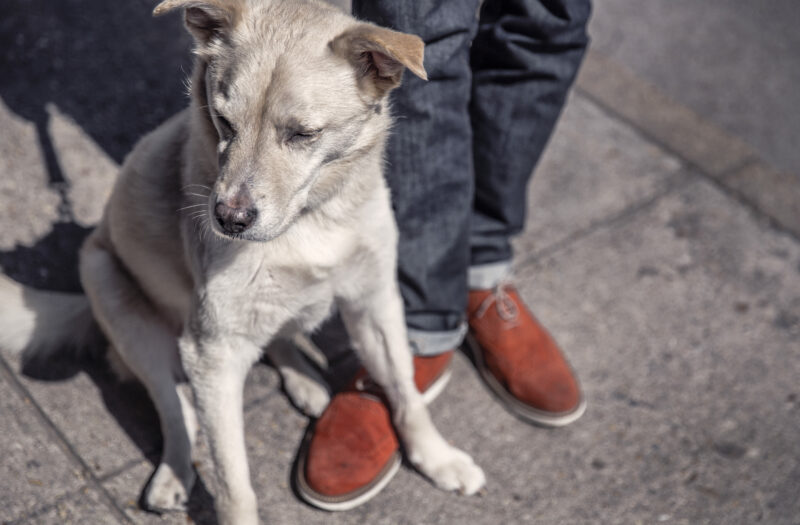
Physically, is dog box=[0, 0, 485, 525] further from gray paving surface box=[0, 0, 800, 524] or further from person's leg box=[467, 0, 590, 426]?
person's leg box=[467, 0, 590, 426]

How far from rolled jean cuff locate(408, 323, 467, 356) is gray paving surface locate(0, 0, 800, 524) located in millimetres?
201

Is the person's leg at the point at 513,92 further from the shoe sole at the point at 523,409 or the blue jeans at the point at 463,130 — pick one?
the shoe sole at the point at 523,409

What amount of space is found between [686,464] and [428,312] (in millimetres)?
1006

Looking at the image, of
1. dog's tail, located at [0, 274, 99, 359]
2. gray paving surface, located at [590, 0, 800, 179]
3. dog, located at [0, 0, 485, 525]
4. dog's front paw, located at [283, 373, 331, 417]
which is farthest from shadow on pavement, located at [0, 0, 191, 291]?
gray paving surface, located at [590, 0, 800, 179]

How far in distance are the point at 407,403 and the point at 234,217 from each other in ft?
3.38

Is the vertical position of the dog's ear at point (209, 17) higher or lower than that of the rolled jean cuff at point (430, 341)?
higher

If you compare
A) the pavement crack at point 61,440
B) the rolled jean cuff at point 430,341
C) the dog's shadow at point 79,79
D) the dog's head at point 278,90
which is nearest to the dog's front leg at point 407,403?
the rolled jean cuff at point 430,341

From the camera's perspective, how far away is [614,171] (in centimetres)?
355

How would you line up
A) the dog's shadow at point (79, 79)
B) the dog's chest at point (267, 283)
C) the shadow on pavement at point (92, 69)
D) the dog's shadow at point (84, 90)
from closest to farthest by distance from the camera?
the dog's chest at point (267, 283), the dog's shadow at point (84, 90), the dog's shadow at point (79, 79), the shadow on pavement at point (92, 69)

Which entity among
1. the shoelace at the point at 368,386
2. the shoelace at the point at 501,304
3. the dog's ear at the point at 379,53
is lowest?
the shoelace at the point at 501,304

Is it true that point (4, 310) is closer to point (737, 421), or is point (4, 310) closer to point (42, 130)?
point (42, 130)

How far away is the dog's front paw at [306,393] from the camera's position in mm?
2572

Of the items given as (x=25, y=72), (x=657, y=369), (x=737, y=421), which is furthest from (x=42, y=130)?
(x=737, y=421)

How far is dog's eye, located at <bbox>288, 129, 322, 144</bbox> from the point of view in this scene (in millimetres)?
1736
